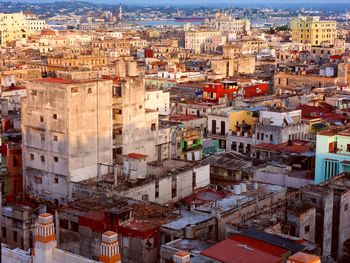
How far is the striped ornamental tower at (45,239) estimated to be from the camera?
2595 cm

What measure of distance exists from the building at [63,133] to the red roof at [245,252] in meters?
17.4

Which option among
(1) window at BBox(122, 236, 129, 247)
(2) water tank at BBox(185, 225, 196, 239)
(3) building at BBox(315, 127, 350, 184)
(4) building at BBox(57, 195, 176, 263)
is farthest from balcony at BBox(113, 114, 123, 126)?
(2) water tank at BBox(185, 225, 196, 239)

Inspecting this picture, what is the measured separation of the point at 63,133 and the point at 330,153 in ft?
54.0

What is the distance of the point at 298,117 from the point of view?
200 feet

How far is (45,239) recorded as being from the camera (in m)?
26.1

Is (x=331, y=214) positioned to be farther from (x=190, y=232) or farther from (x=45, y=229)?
(x=45, y=229)

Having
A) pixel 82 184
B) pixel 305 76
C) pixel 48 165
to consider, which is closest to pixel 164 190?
pixel 82 184

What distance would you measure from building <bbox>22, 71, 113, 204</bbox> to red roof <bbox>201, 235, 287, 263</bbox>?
1741 centimetres

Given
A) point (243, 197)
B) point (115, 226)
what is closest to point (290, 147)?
point (243, 197)

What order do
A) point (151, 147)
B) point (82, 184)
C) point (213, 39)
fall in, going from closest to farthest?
point (82, 184), point (151, 147), point (213, 39)

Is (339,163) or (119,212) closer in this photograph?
(119,212)

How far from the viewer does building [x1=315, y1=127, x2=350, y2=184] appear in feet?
141

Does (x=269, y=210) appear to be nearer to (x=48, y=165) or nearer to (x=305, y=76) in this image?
(x=48, y=165)

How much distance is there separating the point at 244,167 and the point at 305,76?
49159 millimetres
